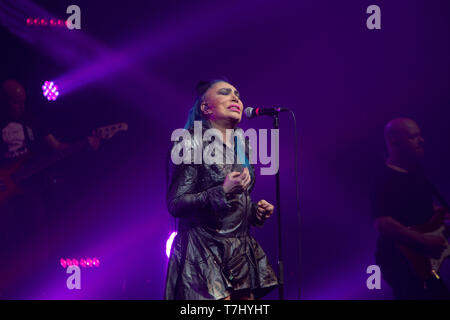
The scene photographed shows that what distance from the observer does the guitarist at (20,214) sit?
15.5 ft

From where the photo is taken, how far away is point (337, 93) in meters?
4.57

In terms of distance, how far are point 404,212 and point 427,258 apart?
0.44 m

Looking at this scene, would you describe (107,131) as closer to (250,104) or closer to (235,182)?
(250,104)

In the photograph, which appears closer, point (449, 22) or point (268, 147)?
point (268, 147)

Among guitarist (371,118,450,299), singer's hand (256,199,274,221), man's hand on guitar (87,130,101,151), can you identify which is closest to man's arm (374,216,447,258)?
guitarist (371,118,450,299)

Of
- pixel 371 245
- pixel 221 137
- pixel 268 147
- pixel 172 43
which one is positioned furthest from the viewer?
pixel 172 43

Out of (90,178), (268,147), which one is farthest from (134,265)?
(268,147)

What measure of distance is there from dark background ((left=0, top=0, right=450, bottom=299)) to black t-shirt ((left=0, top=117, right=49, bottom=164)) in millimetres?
198

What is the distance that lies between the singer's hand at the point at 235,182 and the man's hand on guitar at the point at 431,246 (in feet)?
6.79

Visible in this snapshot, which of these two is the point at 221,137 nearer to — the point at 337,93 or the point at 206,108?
the point at 206,108

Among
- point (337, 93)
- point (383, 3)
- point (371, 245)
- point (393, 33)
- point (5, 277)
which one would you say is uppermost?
point (383, 3)

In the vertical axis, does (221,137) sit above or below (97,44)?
below

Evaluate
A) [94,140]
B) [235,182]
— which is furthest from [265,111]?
[94,140]

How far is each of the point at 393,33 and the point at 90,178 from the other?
3.63m
